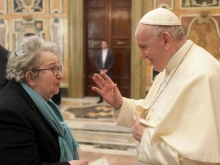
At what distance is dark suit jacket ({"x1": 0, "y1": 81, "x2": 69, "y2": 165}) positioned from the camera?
5.42 ft

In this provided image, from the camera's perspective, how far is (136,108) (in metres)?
2.40

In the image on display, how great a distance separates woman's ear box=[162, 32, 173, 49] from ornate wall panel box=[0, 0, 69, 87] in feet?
26.0

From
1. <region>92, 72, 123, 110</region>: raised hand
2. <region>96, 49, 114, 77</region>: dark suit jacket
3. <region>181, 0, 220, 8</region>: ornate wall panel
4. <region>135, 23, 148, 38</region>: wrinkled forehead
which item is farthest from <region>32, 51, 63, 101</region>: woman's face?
<region>181, 0, 220, 8</region>: ornate wall panel

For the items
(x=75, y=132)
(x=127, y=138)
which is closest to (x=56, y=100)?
(x=75, y=132)

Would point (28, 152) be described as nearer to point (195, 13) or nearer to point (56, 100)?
point (56, 100)

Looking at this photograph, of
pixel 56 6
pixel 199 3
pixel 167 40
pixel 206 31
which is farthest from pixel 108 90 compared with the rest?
pixel 56 6

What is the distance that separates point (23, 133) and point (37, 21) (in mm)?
8537

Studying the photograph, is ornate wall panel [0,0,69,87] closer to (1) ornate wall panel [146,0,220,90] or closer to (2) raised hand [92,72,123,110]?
(1) ornate wall panel [146,0,220,90]

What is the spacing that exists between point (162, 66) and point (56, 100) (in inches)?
259

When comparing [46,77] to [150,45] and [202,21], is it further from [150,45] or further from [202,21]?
[202,21]

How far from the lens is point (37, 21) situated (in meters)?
9.76

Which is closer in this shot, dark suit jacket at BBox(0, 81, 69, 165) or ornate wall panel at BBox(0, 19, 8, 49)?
dark suit jacket at BBox(0, 81, 69, 165)

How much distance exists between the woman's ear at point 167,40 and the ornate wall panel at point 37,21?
7.93m

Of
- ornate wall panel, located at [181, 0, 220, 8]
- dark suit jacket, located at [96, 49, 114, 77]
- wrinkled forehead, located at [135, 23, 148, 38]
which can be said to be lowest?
dark suit jacket, located at [96, 49, 114, 77]
